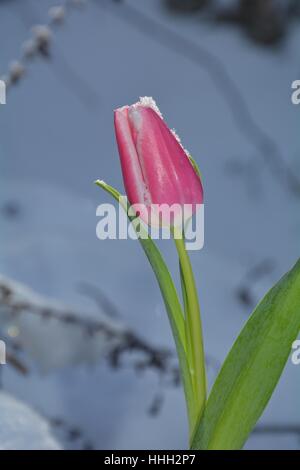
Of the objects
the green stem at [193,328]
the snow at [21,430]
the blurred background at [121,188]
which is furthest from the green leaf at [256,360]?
the blurred background at [121,188]

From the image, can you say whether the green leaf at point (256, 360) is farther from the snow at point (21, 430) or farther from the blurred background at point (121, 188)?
the blurred background at point (121, 188)

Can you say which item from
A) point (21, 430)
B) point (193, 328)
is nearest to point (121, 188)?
point (21, 430)

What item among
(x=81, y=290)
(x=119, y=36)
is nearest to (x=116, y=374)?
(x=81, y=290)

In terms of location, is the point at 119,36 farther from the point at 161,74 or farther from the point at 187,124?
the point at 187,124

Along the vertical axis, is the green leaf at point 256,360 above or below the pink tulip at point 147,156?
below

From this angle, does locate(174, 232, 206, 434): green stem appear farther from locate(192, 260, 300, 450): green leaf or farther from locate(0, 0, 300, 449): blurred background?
locate(0, 0, 300, 449): blurred background

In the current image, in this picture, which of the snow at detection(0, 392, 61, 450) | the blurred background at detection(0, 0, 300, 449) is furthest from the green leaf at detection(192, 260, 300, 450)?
the blurred background at detection(0, 0, 300, 449)
